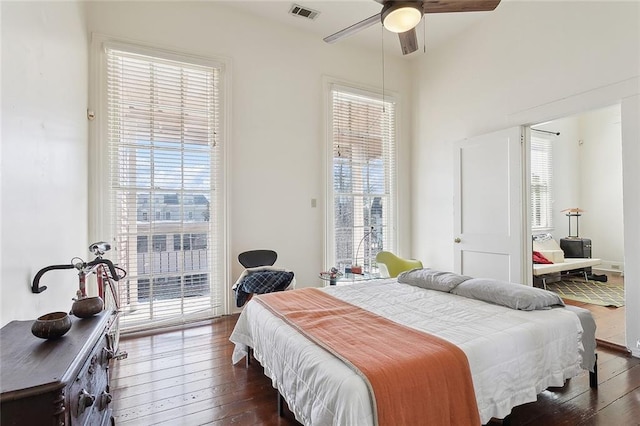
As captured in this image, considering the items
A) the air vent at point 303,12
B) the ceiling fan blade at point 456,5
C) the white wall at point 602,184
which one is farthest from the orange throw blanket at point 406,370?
the white wall at point 602,184

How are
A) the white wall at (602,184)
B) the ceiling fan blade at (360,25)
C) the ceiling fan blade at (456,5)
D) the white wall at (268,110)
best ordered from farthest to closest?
the white wall at (602,184) < the white wall at (268,110) < the ceiling fan blade at (360,25) < the ceiling fan blade at (456,5)

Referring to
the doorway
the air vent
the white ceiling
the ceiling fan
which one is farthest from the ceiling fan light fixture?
the doorway

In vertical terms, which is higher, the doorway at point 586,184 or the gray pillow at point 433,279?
the doorway at point 586,184

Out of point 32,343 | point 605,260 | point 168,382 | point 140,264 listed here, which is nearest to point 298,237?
point 140,264

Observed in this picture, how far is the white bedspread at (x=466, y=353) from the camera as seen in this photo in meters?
1.39

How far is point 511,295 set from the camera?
224 centimetres

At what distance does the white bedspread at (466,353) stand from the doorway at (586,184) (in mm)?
5198

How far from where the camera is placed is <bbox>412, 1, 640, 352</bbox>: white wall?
293 cm

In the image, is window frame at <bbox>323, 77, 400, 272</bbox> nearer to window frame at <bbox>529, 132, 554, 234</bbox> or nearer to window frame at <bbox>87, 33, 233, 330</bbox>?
window frame at <bbox>87, 33, 233, 330</bbox>

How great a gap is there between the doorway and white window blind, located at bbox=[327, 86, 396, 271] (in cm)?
341

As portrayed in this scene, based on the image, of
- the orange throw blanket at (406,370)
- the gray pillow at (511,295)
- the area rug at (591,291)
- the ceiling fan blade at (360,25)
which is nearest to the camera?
the orange throw blanket at (406,370)

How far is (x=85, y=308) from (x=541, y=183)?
7.61m

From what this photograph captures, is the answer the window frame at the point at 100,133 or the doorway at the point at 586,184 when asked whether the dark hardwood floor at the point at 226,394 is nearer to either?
the window frame at the point at 100,133

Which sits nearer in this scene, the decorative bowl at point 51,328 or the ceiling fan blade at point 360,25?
the decorative bowl at point 51,328
